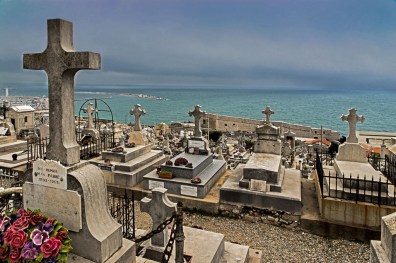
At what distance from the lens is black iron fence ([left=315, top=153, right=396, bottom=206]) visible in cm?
692

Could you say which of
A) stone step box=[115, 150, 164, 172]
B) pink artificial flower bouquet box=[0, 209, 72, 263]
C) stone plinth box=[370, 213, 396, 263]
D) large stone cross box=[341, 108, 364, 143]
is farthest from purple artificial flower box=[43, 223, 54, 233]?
large stone cross box=[341, 108, 364, 143]

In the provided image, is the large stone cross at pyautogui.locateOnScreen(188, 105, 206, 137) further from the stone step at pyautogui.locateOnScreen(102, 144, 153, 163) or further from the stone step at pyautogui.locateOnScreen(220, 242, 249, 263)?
the stone step at pyautogui.locateOnScreen(220, 242, 249, 263)

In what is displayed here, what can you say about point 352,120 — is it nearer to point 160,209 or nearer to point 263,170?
point 263,170


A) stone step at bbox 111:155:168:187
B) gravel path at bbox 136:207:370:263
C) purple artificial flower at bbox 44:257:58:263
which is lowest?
gravel path at bbox 136:207:370:263

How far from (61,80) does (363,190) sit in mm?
7421

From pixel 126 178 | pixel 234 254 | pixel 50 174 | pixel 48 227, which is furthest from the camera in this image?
pixel 126 178

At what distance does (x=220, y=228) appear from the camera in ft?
24.5

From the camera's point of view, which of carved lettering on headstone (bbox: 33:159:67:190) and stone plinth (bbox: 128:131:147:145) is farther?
stone plinth (bbox: 128:131:147:145)

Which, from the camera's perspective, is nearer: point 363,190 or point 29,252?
point 29,252

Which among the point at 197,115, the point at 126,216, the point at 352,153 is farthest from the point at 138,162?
the point at 352,153

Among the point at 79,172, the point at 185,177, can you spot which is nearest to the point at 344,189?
the point at 185,177

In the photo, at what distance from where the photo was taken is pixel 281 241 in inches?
270

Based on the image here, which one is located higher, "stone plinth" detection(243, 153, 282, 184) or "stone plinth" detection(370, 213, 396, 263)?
"stone plinth" detection(370, 213, 396, 263)

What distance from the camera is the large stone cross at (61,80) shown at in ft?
11.5
